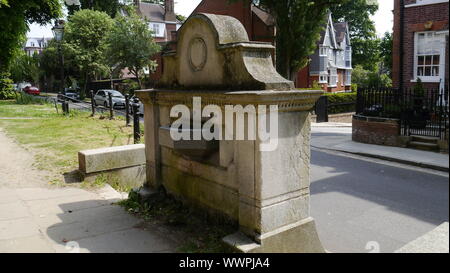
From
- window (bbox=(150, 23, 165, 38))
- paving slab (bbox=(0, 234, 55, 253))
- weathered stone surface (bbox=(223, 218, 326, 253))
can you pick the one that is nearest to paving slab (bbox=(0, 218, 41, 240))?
paving slab (bbox=(0, 234, 55, 253))

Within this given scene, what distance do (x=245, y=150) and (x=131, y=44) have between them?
34.4 metres

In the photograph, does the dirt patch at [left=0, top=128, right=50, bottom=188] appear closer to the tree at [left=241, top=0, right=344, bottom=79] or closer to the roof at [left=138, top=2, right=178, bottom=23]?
the tree at [left=241, top=0, right=344, bottom=79]

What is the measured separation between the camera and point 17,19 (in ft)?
89.3

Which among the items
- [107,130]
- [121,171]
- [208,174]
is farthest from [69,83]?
[208,174]

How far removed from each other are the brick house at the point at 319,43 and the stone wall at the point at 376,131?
17.1 m

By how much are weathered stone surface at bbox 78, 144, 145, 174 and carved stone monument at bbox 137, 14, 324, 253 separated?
2578 mm

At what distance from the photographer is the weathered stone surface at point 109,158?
7.33m

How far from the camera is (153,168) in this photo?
19.6ft

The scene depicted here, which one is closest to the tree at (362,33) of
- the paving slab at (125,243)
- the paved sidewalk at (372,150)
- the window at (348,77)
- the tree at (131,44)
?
the window at (348,77)

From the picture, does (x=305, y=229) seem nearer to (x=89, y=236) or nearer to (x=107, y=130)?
(x=89, y=236)

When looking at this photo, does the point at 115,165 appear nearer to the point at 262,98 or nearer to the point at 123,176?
the point at 123,176

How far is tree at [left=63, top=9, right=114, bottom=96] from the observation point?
133 ft
